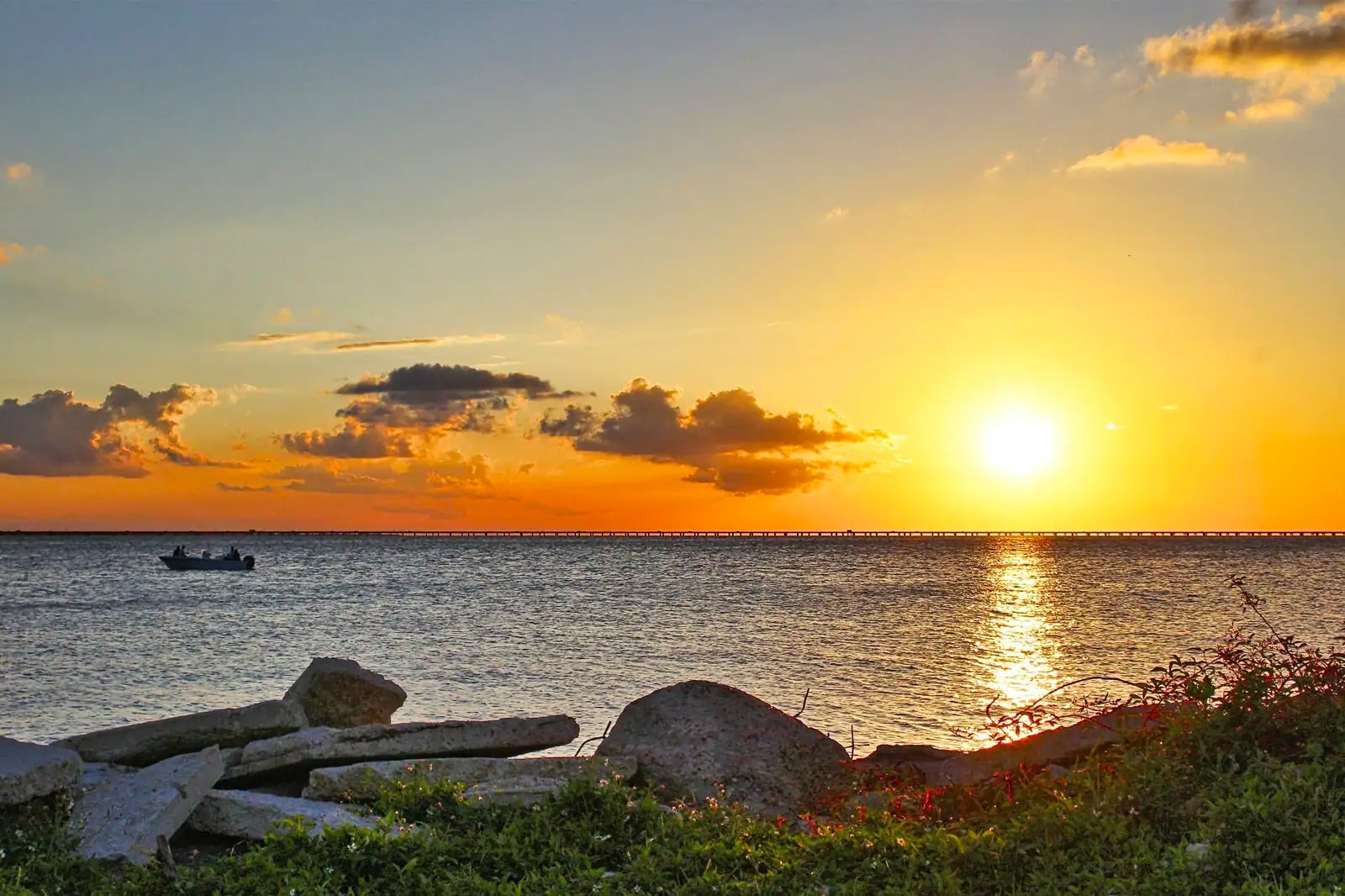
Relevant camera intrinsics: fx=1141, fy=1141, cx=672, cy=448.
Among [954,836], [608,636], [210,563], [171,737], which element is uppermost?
[954,836]

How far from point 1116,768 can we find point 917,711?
1557 cm

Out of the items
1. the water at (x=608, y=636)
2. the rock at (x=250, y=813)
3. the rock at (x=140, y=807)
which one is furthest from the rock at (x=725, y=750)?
the water at (x=608, y=636)

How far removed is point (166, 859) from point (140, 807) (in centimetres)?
83

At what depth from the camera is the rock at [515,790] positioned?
8.27 m

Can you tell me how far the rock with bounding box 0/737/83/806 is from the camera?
7.74m

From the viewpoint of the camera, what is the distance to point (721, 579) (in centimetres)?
8981

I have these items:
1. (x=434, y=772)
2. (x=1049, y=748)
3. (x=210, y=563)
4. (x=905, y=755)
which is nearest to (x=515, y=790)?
(x=434, y=772)

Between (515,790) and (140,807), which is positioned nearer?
(140,807)

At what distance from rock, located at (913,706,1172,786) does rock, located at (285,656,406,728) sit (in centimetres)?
746

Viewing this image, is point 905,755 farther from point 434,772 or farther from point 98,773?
point 98,773

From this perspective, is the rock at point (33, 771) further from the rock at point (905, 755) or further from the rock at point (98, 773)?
the rock at point (905, 755)

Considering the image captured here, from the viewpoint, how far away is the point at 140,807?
26.2ft

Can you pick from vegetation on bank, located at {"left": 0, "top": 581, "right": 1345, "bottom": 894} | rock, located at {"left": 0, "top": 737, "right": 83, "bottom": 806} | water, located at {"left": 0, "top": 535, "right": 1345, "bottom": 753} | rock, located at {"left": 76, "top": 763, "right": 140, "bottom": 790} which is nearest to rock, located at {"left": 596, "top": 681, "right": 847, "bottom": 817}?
vegetation on bank, located at {"left": 0, "top": 581, "right": 1345, "bottom": 894}

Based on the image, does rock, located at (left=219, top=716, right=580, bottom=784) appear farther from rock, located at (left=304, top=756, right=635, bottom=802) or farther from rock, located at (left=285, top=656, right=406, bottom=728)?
rock, located at (left=285, top=656, right=406, bottom=728)
